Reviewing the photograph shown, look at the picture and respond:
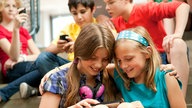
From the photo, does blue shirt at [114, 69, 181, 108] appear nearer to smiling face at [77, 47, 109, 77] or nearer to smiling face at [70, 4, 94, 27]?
smiling face at [77, 47, 109, 77]

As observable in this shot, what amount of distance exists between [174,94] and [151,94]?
0.08 m

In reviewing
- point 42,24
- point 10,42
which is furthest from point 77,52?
point 42,24

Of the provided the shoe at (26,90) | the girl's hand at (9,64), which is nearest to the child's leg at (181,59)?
the shoe at (26,90)

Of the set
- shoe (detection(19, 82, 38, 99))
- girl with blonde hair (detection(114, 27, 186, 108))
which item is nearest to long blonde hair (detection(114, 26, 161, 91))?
girl with blonde hair (detection(114, 27, 186, 108))

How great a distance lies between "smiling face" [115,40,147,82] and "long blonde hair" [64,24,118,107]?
1.4 inches

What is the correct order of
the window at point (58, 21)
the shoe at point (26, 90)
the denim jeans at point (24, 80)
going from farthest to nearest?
the window at point (58, 21) → the denim jeans at point (24, 80) → the shoe at point (26, 90)

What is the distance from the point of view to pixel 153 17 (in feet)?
6.14

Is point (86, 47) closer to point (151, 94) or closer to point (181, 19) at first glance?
point (151, 94)

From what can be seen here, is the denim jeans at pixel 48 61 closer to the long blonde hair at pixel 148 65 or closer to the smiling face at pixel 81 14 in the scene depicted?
the smiling face at pixel 81 14

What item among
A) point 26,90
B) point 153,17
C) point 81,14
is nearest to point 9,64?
point 26,90

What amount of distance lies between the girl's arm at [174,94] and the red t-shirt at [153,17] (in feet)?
1.73

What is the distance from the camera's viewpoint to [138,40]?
1.36m

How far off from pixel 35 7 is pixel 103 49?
196 centimetres

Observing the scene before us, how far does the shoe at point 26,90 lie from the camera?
1.98 m
